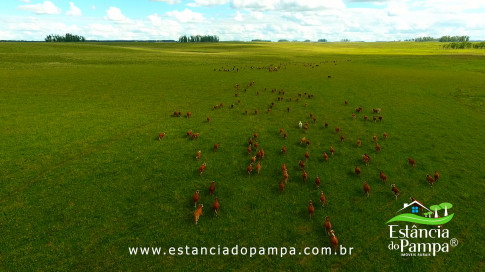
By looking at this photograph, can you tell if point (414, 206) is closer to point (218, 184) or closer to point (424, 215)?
point (424, 215)

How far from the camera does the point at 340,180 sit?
16.7 metres

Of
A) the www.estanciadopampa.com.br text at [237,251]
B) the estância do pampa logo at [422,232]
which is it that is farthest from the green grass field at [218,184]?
the estância do pampa logo at [422,232]

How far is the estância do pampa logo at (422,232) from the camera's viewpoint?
11969 mm

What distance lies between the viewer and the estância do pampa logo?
12.0 metres

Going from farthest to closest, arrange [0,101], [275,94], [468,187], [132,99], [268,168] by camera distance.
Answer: [275,94] → [132,99] → [0,101] → [268,168] → [468,187]

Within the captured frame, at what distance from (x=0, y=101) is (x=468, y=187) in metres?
56.2

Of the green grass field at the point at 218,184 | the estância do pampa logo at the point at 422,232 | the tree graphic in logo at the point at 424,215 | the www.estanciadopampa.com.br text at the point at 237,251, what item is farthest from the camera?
the tree graphic in logo at the point at 424,215

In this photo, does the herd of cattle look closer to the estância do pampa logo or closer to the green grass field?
the green grass field

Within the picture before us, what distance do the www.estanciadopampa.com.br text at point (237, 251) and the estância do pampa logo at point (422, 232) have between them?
2.90 m

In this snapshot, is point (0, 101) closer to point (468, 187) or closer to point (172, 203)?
point (172, 203)

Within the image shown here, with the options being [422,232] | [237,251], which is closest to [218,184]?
[237,251]

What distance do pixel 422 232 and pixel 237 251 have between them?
10020mm

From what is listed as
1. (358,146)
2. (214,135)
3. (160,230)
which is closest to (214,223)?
(160,230)

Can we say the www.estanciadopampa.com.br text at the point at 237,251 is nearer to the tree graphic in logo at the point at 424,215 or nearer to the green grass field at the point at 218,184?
the green grass field at the point at 218,184
